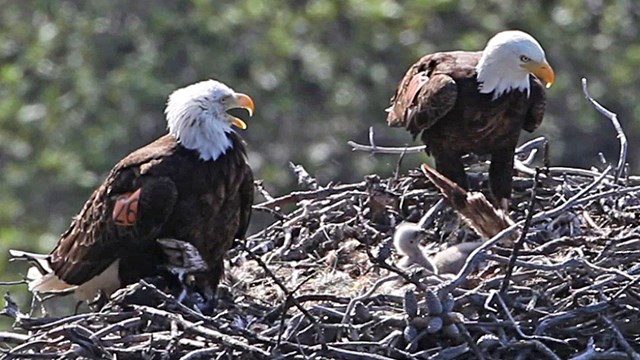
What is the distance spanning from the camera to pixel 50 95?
15945mm

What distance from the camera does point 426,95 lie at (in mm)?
9094

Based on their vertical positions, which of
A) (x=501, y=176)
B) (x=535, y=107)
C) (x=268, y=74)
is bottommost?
(x=268, y=74)

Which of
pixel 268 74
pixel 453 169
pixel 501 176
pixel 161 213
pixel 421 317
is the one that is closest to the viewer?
pixel 421 317

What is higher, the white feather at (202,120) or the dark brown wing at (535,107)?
the white feather at (202,120)

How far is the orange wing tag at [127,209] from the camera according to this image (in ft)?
26.3

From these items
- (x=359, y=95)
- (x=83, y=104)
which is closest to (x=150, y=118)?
(x=83, y=104)

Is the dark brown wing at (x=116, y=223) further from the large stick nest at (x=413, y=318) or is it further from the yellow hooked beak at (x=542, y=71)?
the yellow hooked beak at (x=542, y=71)

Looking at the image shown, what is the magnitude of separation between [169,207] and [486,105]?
6.11 feet

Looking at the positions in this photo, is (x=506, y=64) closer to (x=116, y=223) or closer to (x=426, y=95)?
(x=426, y=95)

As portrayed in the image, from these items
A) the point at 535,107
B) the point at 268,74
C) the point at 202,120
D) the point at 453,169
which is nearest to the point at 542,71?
the point at 535,107

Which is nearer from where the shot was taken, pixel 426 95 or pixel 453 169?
pixel 426 95

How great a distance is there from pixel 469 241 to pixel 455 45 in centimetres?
698

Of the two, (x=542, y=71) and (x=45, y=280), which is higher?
(x=542, y=71)

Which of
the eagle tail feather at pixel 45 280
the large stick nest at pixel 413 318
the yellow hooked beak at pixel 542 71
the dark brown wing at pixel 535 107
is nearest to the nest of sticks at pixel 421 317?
the large stick nest at pixel 413 318
